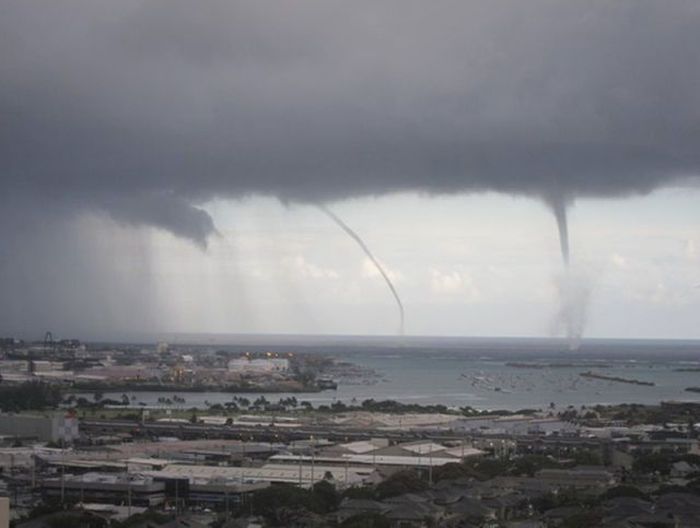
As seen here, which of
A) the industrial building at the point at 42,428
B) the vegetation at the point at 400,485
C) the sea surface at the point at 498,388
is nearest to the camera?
the vegetation at the point at 400,485

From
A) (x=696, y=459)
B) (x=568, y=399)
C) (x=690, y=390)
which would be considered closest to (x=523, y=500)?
(x=696, y=459)

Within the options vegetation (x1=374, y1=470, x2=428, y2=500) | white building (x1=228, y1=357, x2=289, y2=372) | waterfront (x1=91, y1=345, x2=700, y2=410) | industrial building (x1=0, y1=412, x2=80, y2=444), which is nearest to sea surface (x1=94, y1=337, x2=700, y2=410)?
waterfront (x1=91, y1=345, x2=700, y2=410)

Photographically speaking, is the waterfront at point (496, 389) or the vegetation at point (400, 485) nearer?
the vegetation at point (400, 485)

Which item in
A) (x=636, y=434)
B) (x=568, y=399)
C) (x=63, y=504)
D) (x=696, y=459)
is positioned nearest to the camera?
(x=63, y=504)

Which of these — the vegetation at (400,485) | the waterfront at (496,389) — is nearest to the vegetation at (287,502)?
the vegetation at (400,485)

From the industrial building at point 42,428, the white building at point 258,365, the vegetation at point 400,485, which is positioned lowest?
the industrial building at point 42,428

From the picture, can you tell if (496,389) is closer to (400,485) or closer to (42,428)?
(42,428)

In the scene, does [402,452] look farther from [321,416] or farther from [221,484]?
[321,416]

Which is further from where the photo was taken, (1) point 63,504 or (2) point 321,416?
(2) point 321,416

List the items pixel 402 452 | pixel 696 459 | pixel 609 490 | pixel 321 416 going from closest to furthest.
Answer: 1. pixel 609 490
2. pixel 696 459
3. pixel 402 452
4. pixel 321 416

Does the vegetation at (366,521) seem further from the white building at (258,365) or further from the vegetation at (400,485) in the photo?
the white building at (258,365)

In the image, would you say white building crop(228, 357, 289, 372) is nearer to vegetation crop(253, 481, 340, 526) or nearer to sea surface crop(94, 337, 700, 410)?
sea surface crop(94, 337, 700, 410)
